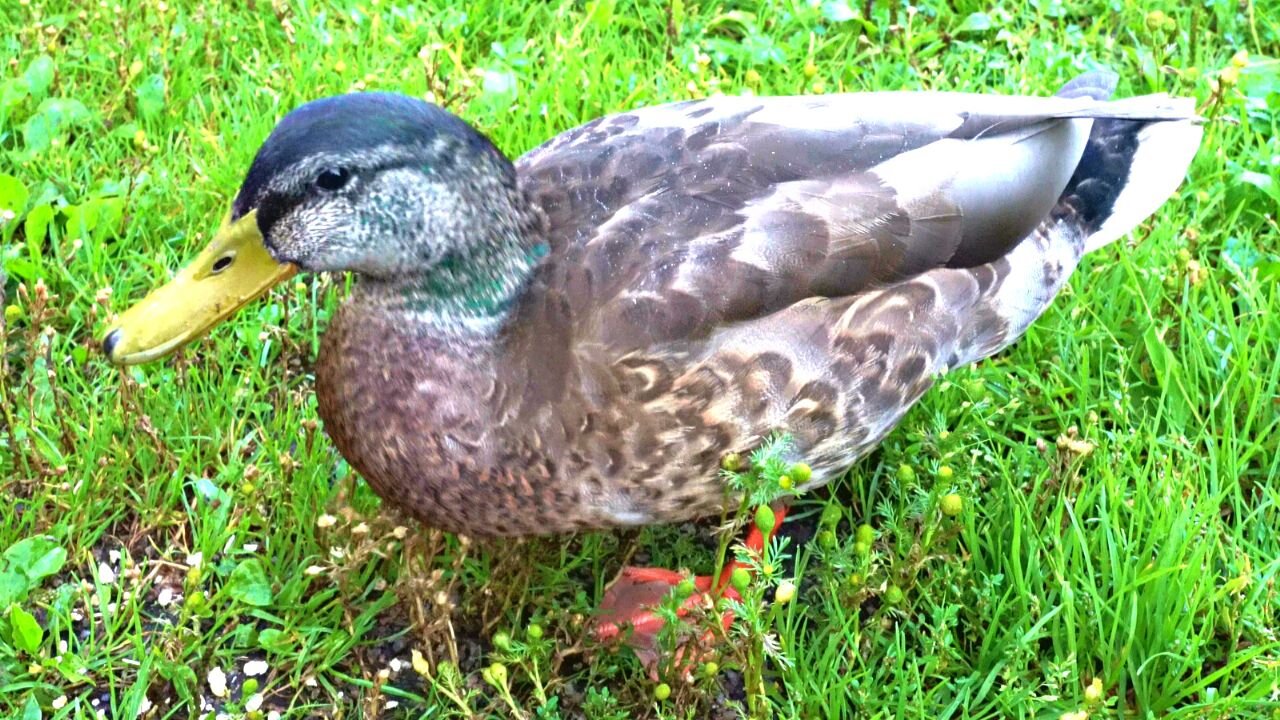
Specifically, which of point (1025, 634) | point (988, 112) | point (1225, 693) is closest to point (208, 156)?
point (988, 112)

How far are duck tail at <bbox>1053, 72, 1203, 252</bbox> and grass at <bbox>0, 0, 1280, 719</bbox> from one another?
0.20m

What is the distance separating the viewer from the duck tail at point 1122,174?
116 inches

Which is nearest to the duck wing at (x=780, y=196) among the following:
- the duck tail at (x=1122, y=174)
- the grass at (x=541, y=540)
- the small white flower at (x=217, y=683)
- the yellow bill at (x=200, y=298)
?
the duck tail at (x=1122, y=174)

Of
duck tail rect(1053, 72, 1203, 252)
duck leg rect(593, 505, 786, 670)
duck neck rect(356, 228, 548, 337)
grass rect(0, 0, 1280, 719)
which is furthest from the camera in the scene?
duck tail rect(1053, 72, 1203, 252)

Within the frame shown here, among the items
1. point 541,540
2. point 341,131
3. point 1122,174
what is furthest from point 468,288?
point 1122,174

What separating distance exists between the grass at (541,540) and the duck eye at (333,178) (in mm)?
655

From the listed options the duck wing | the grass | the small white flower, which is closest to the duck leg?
the grass

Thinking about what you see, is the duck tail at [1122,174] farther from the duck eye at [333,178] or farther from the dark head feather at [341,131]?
the duck eye at [333,178]

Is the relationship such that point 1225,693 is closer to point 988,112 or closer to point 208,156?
point 988,112

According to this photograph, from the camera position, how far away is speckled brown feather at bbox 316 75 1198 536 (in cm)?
235

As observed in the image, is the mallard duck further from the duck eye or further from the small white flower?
the small white flower

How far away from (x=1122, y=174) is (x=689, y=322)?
47.7 inches

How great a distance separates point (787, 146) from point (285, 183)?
932 millimetres

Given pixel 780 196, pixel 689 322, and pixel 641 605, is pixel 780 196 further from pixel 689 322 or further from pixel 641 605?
pixel 641 605
